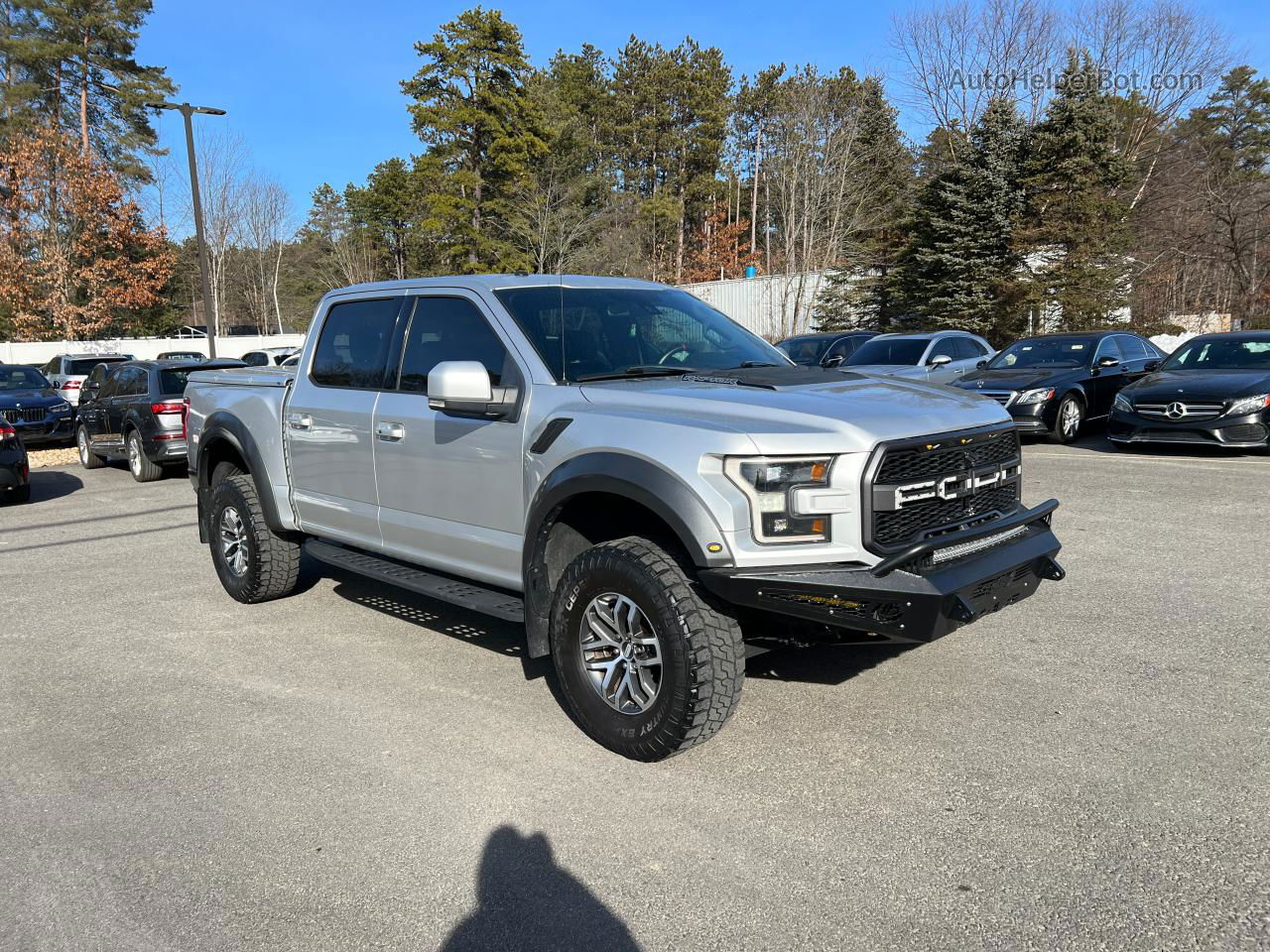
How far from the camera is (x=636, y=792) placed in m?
3.44

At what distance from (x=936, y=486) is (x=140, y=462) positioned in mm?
12397

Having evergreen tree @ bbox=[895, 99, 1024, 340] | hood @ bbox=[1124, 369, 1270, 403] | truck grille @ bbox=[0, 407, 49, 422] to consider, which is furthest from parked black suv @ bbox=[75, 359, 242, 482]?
evergreen tree @ bbox=[895, 99, 1024, 340]

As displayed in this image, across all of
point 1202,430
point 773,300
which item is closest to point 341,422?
point 1202,430

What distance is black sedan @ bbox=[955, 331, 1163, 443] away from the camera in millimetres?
12680

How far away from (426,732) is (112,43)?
4734 centimetres

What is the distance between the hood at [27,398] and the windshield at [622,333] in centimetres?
1453

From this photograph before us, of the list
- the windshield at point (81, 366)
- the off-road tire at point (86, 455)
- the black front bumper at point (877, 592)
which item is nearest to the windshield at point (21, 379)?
the off-road tire at point (86, 455)

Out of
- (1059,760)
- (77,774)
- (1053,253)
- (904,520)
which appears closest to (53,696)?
(77,774)

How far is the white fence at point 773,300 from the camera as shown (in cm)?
3600

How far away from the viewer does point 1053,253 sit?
28.8 metres

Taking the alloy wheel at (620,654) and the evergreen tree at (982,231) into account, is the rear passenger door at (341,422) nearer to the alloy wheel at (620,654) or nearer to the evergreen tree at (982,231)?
the alloy wheel at (620,654)

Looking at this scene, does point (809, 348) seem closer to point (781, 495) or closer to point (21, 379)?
point (21, 379)

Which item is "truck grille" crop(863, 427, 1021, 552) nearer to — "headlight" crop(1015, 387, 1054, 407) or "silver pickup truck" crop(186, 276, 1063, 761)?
"silver pickup truck" crop(186, 276, 1063, 761)

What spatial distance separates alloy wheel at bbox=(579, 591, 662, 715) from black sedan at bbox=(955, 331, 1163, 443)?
34.1ft
